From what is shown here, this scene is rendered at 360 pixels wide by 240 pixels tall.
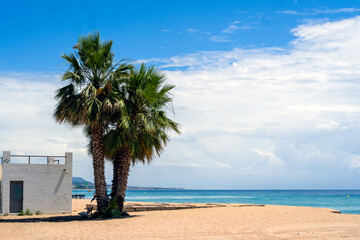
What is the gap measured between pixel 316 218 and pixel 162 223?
292 inches

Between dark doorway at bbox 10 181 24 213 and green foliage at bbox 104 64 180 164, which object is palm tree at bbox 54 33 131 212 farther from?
dark doorway at bbox 10 181 24 213

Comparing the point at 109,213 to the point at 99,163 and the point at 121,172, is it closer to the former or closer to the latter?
the point at 121,172

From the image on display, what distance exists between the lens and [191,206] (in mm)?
28109

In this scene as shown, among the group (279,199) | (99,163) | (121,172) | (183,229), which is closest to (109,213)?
(121,172)

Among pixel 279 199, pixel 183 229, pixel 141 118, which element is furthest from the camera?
pixel 279 199

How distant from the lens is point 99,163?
792 inches

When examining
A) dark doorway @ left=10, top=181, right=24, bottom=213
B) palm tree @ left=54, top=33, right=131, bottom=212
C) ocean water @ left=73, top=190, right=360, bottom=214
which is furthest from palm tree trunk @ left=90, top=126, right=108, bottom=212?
ocean water @ left=73, top=190, right=360, bottom=214

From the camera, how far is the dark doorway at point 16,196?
23.3 meters

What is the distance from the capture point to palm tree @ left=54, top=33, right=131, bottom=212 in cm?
1934

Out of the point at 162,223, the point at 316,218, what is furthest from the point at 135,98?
the point at 316,218

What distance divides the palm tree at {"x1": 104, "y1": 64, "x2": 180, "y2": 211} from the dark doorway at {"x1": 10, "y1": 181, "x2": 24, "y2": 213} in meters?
5.96

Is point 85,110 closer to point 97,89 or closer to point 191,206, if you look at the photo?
point 97,89

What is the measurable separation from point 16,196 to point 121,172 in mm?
6843

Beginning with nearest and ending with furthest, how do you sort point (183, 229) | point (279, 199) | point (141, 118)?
point (183, 229) → point (141, 118) → point (279, 199)
